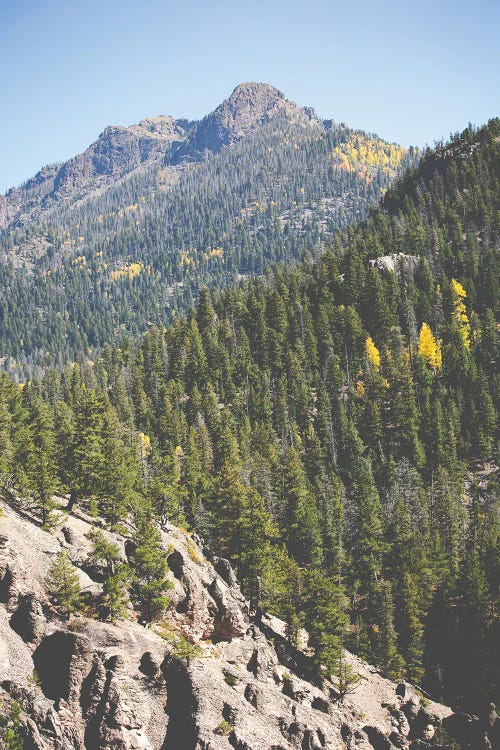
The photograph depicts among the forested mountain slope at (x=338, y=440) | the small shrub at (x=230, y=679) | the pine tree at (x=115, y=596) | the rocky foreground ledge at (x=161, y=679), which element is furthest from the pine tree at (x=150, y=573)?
the small shrub at (x=230, y=679)

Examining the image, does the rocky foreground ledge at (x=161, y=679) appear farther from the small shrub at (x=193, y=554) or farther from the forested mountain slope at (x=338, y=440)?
the forested mountain slope at (x=338, y=440)

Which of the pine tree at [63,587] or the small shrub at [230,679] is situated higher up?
the pine tree at [63,587]

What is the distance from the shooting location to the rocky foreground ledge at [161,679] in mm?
32906

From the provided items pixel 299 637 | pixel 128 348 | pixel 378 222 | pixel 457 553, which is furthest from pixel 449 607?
pixel 378 222

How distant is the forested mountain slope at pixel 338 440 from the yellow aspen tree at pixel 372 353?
32 cm

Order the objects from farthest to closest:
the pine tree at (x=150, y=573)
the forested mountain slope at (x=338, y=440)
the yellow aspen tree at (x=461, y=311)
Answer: the yellow aspen tree at (x=461, y=311), the forested mountain slope at (x=338, y=440), the pine tree at (x=150, y=573)

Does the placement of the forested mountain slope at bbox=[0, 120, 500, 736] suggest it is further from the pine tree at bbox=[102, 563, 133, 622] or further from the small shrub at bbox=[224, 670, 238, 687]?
the small shrub at bbox=[224, 670, 238, 687]

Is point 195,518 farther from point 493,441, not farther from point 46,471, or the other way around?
point 493,441

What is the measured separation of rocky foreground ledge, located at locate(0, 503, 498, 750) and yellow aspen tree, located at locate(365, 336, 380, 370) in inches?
3008

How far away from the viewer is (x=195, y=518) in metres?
68.2

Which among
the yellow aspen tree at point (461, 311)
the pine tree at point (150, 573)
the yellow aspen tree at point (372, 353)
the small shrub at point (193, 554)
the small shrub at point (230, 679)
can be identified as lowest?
the small shrub at point (230, 679)

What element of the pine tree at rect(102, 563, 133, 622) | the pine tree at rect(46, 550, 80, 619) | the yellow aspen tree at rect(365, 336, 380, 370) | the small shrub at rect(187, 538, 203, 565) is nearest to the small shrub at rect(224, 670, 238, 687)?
the pine tree at rect(102, 563, 133, 622)

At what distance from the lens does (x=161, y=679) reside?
37.5 meters

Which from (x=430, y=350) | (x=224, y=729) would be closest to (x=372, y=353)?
(x=430, y=350)
